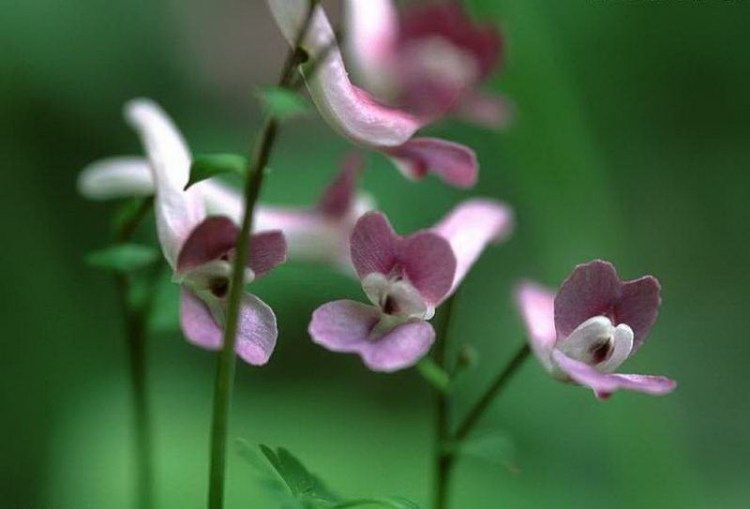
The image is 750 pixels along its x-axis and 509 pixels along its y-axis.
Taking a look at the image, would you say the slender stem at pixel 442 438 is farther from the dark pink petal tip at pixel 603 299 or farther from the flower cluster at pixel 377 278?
the dark pink petal tip at pixel 603 299

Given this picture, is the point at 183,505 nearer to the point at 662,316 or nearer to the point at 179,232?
the point at 179,232

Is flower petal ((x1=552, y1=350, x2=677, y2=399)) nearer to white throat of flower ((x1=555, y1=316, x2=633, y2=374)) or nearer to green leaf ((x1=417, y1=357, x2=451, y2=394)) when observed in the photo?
white throat of flower ((x1=555, y1=316, x2=633, y2=374))

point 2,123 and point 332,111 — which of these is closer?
point 332,111

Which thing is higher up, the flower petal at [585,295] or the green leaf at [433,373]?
the flower petal at [585,295]

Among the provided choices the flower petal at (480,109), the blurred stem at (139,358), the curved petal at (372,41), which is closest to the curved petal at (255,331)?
the blurred stem at (139,358)

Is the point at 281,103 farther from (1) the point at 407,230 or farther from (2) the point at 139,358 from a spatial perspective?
(1) the point at 407,230

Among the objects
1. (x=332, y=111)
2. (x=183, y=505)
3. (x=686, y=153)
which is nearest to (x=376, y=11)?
(x=183, y=505)

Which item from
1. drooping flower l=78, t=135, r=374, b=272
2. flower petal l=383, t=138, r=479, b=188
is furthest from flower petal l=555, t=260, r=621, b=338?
→ drooping flower l=78, t=135, r=374, b=272
